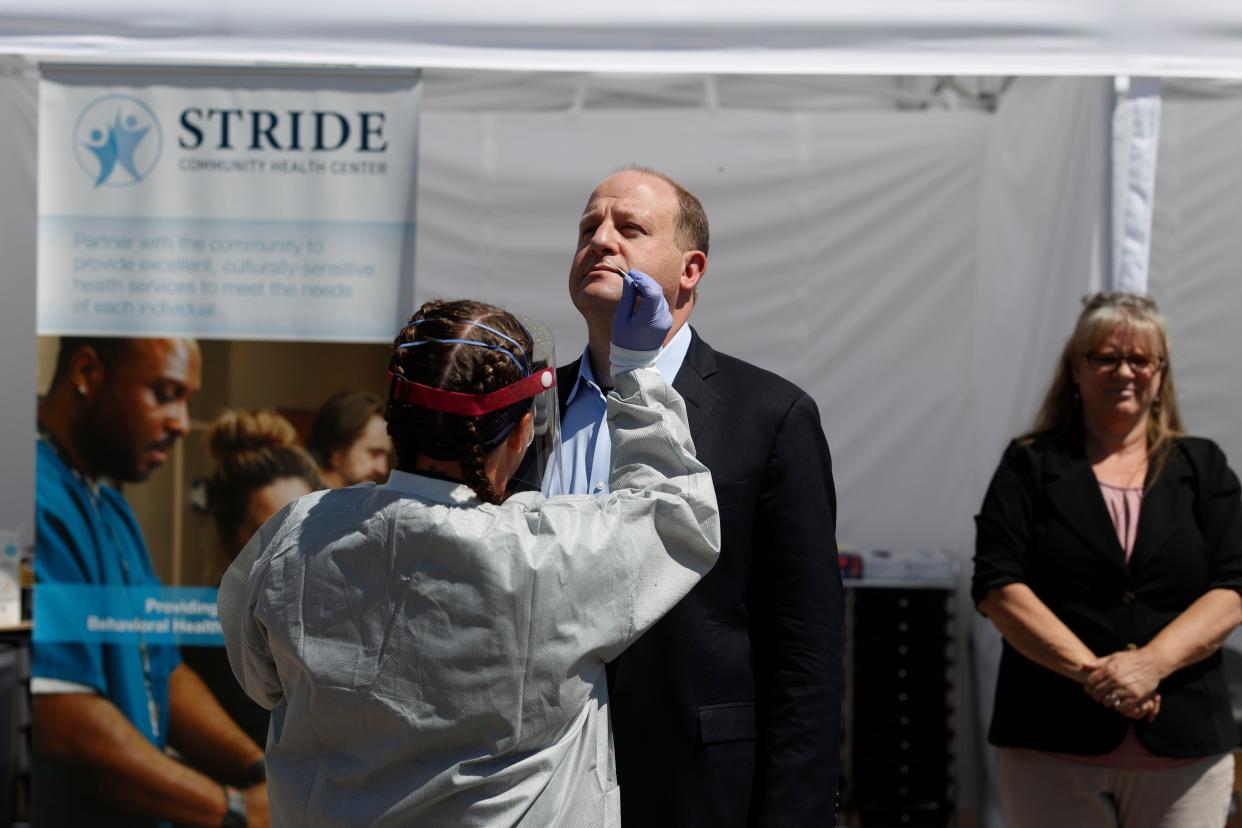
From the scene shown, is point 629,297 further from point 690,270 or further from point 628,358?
point 690,270

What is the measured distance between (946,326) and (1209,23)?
3206mm

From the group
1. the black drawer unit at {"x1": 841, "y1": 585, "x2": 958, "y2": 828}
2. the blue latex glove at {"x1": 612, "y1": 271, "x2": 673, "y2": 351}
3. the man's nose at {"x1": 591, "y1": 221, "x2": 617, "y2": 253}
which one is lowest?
the black drawer unit at {"x1": 841, "y1": 585, "x2": 958, "y2": 828}

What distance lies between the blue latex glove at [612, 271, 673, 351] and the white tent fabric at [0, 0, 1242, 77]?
0.92 metres

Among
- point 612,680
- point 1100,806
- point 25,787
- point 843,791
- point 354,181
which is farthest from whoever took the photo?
point 843,791

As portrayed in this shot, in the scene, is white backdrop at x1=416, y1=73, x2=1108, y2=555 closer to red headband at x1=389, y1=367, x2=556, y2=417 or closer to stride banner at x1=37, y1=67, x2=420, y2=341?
stride banner at x1=37, y1=67, x2=420, y2=341

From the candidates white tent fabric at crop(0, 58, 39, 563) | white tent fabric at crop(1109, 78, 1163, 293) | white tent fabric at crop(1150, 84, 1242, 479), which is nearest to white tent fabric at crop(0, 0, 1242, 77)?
white tent fabric at crop(1109, 78, 1163, 293)

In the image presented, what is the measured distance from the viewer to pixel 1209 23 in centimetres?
222

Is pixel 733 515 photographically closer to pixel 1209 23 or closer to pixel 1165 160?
pixel 1209 23

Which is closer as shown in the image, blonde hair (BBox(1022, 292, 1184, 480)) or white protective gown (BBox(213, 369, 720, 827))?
white protective gown (BBox(213, 369, 720, 827))

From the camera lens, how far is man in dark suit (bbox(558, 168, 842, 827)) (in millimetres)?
1713

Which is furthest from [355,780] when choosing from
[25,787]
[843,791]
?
[843,791]

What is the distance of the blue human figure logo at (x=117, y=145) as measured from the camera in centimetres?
318

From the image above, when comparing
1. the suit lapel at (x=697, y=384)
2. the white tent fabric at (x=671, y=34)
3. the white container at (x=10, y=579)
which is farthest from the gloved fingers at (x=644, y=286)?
the white container at (x=10, y=579)

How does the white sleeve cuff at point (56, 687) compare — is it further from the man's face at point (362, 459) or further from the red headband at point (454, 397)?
the red headband at point (454, 397)
